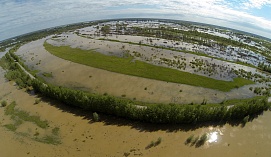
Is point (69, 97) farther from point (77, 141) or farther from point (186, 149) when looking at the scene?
point (186, 149)

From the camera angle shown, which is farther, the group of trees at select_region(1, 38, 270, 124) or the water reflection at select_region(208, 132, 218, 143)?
the group of trees at select_region(1, 38, 270, 124)

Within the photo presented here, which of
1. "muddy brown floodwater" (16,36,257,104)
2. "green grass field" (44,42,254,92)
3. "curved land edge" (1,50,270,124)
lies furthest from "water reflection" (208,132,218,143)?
"green grass field" (44,42,254,92)

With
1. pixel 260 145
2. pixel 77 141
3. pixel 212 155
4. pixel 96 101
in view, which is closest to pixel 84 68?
pixel 96 101

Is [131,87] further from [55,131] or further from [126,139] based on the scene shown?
[55,131]

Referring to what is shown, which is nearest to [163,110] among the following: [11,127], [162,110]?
[162,110]

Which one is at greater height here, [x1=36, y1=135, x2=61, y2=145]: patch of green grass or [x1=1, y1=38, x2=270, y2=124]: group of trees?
[x1=1, y1=38, x2=270, y2=124]: group of trees

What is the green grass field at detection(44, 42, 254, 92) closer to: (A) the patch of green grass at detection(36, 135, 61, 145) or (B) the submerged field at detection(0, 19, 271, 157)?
(B) the submerged field at detection(0, 19, 271, 157)

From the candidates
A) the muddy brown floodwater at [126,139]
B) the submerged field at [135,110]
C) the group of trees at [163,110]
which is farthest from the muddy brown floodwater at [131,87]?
the muddy brown floodwater at [126,139]
